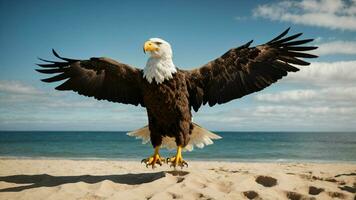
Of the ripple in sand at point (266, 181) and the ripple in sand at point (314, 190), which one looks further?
the ripple in sand at point (266, 181)

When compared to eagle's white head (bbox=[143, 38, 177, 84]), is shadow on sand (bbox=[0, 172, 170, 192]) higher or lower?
lower

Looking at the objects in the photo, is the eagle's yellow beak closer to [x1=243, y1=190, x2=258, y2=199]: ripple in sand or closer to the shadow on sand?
the shadow on sand

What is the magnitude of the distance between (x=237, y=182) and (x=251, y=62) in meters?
2.16

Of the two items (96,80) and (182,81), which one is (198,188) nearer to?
(182,81)

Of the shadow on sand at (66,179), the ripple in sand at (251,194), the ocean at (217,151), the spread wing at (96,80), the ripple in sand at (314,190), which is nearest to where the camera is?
the ripple in sand at (251,194)

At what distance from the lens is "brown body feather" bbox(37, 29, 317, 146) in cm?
548

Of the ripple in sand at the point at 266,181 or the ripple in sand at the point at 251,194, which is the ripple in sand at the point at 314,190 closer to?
the ripple in sand at the point at 266,181

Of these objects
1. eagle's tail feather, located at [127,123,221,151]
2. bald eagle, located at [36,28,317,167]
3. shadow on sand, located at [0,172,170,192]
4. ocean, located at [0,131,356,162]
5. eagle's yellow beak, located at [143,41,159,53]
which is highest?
eagle's yellow beak, located at [143,41,159,53]

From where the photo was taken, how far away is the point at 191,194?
4.07 m

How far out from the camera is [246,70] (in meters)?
5.86

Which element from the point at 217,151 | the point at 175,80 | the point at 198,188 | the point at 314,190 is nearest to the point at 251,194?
the point at 198,188

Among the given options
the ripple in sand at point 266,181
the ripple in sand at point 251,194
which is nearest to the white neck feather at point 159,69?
the ripple in sand at point 266,181

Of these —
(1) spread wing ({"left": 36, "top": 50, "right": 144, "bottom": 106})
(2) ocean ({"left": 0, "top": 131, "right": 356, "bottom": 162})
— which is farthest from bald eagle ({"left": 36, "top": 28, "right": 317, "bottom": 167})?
(2) ocean ({"left": 0, "top": 131, "right": 356, "bottom": 162})

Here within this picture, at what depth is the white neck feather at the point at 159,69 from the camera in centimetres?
533
